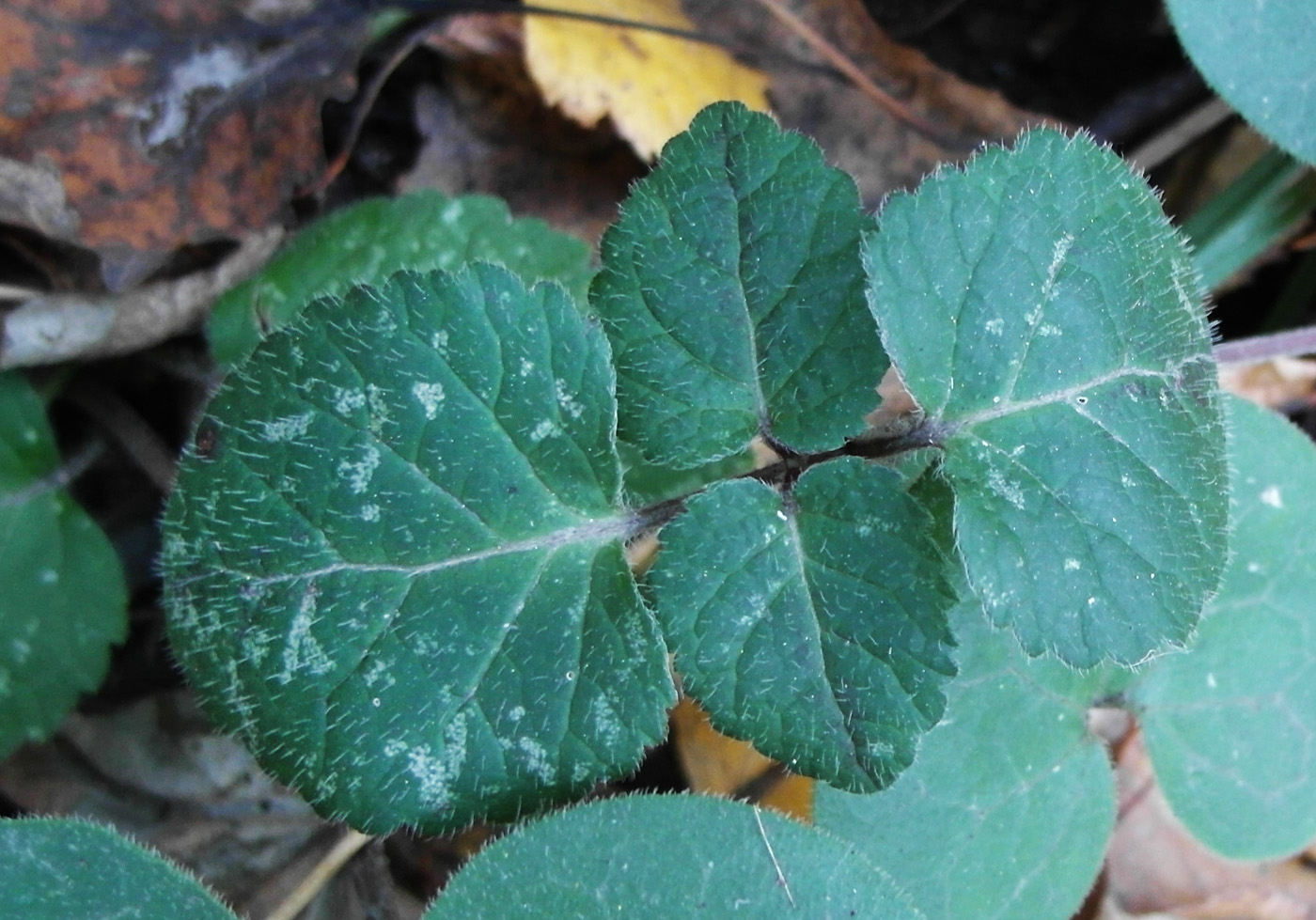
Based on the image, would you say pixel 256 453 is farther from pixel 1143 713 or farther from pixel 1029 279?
pixel 1143 713

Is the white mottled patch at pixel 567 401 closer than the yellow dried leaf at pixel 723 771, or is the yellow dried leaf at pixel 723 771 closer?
the white mottled patch at pixel 567 401

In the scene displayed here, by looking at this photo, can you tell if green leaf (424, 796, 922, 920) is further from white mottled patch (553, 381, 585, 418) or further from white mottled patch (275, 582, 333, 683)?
white mottled patch (553, 381, 585, 418)

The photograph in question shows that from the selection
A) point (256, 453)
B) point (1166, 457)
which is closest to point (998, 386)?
point (1166, 457)

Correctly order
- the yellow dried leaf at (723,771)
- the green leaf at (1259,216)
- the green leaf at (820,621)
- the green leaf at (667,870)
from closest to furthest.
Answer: the green leaf at (820,621), the green leaf at (667,870), the yellow dried leaf at (723,771), the green leaf at (1259,216)

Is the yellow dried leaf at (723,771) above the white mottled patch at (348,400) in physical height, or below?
below

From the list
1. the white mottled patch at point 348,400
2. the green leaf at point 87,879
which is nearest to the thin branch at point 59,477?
the green leaf at point 87,879

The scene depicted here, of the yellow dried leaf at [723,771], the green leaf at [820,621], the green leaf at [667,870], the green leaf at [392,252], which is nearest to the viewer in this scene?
the green leaf at [820,621]

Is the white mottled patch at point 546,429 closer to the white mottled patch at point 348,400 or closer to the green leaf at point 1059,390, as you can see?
the white mottled patch at point 348,400
